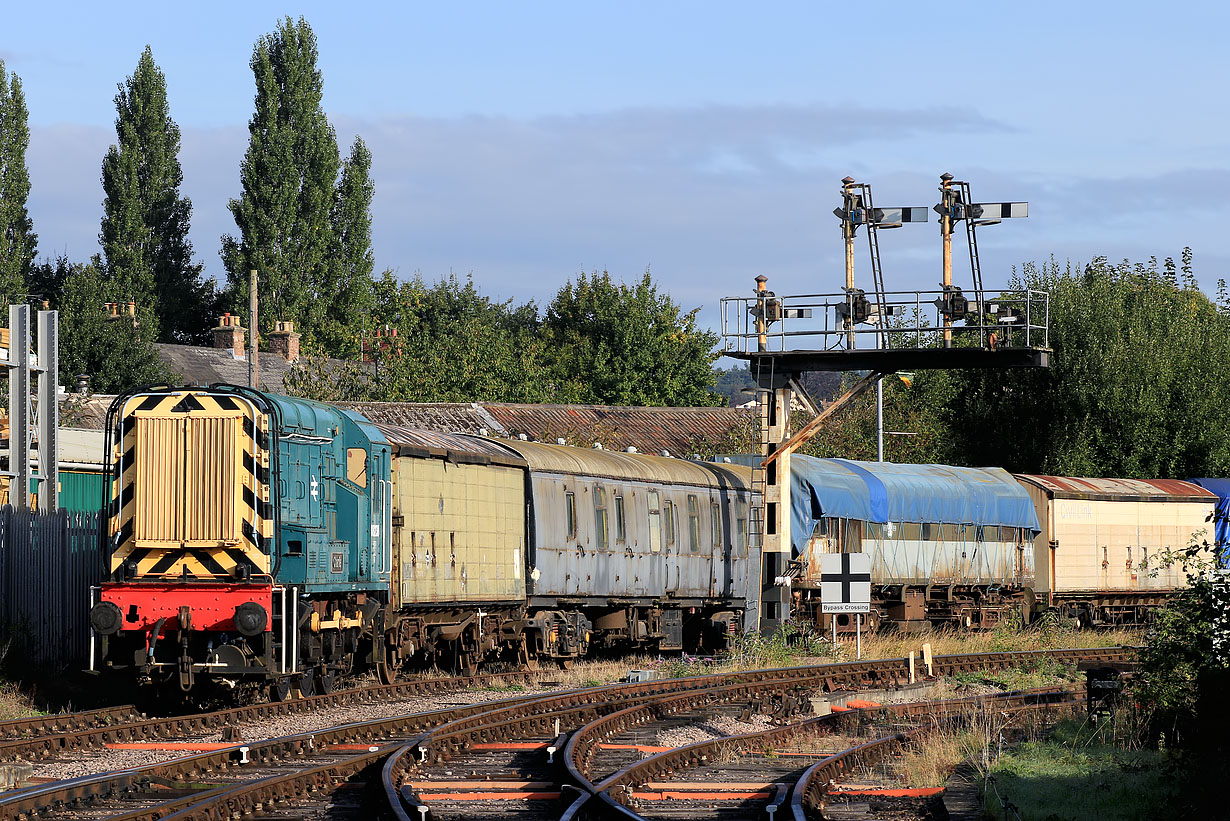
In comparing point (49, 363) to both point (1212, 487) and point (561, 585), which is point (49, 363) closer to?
point (561, 585)

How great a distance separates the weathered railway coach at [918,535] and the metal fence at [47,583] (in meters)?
12.6

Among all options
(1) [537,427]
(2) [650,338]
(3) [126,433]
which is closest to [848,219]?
(3) [126,433]

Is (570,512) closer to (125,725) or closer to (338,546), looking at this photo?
(338,546)

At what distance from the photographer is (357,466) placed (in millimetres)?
18906

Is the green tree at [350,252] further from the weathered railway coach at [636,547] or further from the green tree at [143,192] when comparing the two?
the weathered railway coach at [636,547]

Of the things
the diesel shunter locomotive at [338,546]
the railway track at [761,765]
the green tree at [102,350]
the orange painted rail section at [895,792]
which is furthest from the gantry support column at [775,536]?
the green tree at [102,350]

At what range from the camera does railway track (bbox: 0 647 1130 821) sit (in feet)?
36.0

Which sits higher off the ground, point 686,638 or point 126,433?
point 126,433

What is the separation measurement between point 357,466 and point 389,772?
715 cm

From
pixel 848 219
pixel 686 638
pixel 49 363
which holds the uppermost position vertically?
pixel 848 219

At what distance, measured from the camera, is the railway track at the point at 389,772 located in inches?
432

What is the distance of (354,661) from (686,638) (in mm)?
10654

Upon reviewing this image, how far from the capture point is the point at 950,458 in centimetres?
4822

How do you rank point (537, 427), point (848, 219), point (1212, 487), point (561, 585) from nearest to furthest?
1. point (561, 585)
2. point (848, 219)
3. point (1212, 487)
4. point (537, 427)
